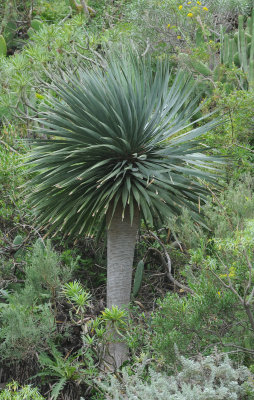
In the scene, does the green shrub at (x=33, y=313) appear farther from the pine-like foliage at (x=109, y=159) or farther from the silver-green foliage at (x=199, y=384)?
the silver-green foliage at (x=199, y=384)

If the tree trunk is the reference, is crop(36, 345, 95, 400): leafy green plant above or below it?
below

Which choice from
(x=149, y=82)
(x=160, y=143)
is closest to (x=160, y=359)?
(x=160, y=143)

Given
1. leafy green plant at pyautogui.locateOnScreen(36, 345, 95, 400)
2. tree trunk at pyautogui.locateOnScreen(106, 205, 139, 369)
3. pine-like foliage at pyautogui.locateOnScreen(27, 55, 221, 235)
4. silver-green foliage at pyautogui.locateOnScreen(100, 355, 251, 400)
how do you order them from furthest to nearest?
tree trunk at pyautogui.locateOnScreen(106, 205, 139, 369) → pine-like foliage at pyautogui.locateOnScreen(27, 55, 221, 235) → leafy green plant at pyautogui.locateOnScreen(36, 345, 95, 400) → silver-green foliage at pyautogui.locateOnScreen(100, 355, 251, 400)

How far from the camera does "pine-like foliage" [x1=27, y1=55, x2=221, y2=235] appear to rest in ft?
16.7

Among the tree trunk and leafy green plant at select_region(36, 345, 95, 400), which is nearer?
leafy green plant at select_region(36, 345, 95, 400)

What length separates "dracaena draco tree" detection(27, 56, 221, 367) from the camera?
510cm

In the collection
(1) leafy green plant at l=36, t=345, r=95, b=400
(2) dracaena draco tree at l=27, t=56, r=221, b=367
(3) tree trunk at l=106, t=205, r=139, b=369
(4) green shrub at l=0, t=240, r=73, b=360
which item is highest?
(2) dracaena draco tree at l=27, t=56, r=221, b=367

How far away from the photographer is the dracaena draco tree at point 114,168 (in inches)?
201

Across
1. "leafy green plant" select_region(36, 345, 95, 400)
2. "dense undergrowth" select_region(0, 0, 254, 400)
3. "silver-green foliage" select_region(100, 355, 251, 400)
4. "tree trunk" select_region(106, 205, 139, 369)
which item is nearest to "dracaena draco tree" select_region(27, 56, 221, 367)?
"tree trunk" select_region(106, 205, 139, 369)

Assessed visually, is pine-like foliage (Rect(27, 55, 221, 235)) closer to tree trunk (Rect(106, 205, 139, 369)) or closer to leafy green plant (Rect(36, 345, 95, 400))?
tree trunk (Rect(106, 205, 139, 369))

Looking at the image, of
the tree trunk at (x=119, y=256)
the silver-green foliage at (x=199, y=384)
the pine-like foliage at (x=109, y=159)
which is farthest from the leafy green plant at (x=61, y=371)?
the silver-green foliage at (x=199, y=384)

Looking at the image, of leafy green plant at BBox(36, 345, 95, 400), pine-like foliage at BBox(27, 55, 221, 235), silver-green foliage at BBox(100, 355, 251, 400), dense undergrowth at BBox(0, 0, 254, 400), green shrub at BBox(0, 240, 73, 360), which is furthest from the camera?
pine-like foliage at BBox(27, 55, 221, 235)

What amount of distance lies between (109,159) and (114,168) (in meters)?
0.13

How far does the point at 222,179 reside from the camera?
590 cm
